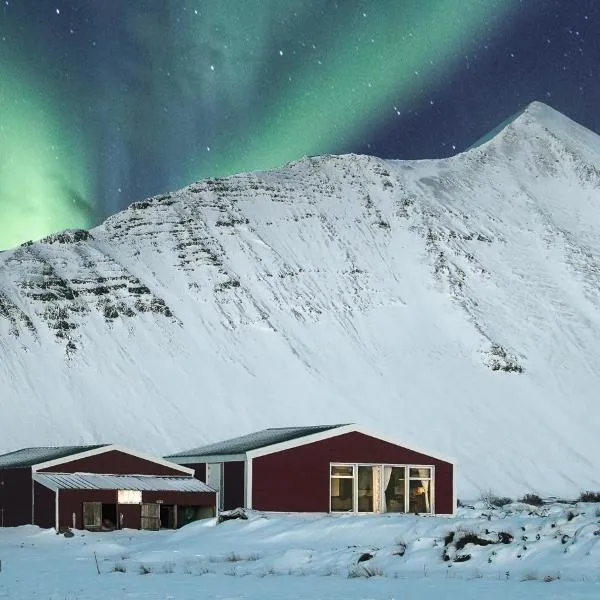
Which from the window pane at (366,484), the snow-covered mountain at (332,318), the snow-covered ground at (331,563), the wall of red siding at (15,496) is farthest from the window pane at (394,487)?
the snow-covered mountain at (332,318)

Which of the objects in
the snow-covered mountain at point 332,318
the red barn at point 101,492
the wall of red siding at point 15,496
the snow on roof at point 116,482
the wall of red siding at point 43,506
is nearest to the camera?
the wall of red siding at point 43,506

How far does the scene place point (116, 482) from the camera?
131ft

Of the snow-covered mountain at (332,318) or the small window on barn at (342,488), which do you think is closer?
the small window on barn at (342,488)

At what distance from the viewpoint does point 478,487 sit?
68625 mm

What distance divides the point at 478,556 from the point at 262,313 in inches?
2699

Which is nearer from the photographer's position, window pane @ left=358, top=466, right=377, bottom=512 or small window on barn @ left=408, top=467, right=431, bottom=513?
window pane @ left=358, top=466, right=377, bottom=512

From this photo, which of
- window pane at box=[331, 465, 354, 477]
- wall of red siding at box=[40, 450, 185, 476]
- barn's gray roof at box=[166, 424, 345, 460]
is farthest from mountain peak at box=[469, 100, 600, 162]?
wall of red siding at box=[40, 450, 185, 476]

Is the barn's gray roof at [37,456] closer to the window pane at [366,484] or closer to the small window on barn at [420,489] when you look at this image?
the window pane at [366,484]

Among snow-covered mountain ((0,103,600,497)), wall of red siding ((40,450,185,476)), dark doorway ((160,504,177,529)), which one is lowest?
dark doorway ((160,504,177,529))

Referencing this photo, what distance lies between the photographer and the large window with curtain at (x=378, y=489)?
141 ft

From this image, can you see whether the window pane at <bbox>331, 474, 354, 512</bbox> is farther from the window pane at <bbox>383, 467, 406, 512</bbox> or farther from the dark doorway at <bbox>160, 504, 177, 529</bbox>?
the dark doorway at <bbox>160, 504, 177, 529</bbox>

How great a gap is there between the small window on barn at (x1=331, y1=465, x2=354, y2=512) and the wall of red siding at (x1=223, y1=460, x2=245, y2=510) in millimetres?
3544

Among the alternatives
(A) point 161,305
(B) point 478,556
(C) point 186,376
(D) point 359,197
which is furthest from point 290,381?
(B) point 478,556

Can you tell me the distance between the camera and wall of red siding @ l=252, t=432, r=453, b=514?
4162 cm
